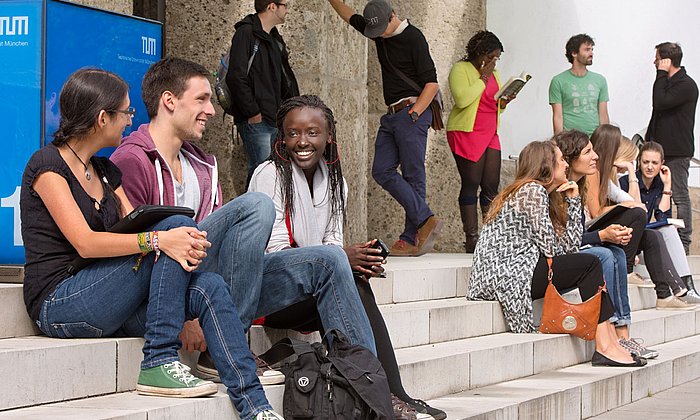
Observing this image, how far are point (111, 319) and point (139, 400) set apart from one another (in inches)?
11.5

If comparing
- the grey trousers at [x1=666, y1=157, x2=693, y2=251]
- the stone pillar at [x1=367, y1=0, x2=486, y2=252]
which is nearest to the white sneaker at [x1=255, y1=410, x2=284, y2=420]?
the stone pillar at [x1=367, y1=0, x2=486, y2=252]

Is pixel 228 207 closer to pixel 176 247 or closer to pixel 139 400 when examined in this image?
pixel 176 247

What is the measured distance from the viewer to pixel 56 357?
13.0 ft

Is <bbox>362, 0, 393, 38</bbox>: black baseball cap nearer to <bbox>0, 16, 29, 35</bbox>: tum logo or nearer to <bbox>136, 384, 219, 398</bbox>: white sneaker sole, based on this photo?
<bbox>0, 16, 29, 35</bbox>: tum logo

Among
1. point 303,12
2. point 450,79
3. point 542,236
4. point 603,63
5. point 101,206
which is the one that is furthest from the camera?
point 603,63

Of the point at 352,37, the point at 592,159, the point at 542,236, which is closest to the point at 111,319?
the point at 542,236

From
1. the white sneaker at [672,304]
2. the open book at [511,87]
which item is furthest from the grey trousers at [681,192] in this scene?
the open book at [511,87]

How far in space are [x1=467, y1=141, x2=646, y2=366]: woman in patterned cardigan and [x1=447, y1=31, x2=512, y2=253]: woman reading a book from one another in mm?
2403

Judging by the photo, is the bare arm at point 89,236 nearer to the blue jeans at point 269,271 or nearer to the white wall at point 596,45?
the blue jeans at point 269,271

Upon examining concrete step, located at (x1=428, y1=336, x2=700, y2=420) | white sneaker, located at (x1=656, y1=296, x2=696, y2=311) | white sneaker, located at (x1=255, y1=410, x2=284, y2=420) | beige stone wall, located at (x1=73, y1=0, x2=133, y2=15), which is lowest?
concrete step, located at (x1=428, y1=336, x2=700, y2=420)

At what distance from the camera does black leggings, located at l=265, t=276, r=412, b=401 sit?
4730 millimetres

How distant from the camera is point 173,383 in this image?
406 centimetres

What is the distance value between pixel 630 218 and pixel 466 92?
1.98 metres

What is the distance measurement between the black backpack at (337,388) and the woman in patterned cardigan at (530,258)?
2.63m
